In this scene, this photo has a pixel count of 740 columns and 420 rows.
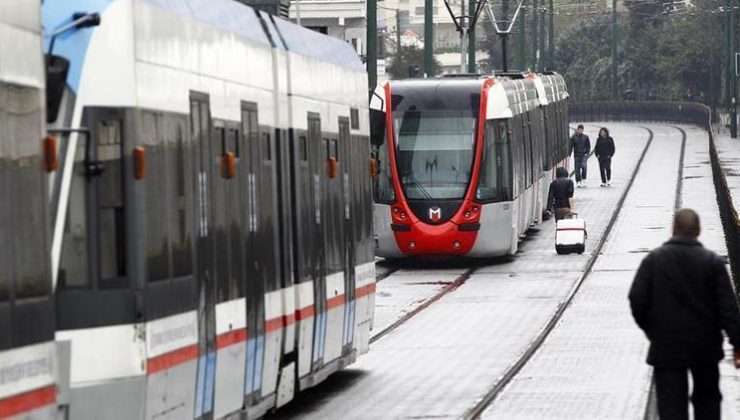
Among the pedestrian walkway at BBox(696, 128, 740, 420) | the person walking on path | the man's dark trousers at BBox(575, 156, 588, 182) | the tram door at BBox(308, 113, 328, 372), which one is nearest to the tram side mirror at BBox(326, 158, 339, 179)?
the tram door at BBox(308, 113, 328, 372)

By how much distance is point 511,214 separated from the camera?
113 ft

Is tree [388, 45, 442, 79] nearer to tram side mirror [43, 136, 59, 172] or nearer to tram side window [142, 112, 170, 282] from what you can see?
tram side window [142, 112, 170, 282]

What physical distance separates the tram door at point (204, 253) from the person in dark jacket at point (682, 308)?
234 cm

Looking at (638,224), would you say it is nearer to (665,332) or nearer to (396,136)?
(396,136)

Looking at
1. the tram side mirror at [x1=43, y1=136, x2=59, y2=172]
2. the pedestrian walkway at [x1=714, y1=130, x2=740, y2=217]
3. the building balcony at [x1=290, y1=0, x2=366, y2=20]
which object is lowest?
the pedestrian walkway at [x1=714, y1=130, x2=740, y2=217]

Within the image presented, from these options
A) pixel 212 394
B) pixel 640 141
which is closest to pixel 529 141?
pixel 212 394

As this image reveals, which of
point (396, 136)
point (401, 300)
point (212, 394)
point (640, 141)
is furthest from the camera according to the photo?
point (640, 141)

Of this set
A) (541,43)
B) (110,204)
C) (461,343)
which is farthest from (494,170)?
(541,43)

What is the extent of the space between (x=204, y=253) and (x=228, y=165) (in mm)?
943

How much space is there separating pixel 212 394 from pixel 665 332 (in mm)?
2666

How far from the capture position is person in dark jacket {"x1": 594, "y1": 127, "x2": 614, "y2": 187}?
180ft

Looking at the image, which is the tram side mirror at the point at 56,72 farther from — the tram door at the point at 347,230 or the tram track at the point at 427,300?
the tram track at the point at 427,300

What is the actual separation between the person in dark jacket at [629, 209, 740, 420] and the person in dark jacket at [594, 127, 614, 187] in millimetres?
43714

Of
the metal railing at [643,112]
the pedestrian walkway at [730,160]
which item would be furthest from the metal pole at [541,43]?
the pedestrian walkway at [730,160]
